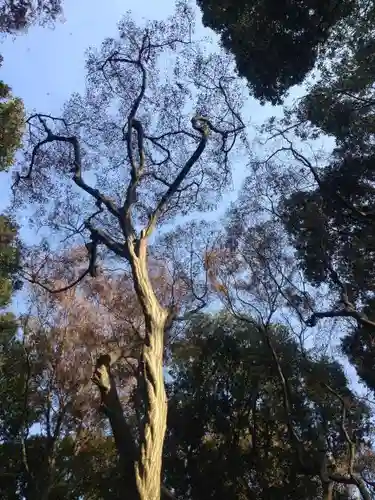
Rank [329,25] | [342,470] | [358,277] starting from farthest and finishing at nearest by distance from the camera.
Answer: [342,470] < [358,277] < [329,25]

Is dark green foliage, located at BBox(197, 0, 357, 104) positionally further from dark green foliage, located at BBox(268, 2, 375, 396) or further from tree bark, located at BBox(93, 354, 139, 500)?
tree bark, located at BBox(93, 354, 139, 500)

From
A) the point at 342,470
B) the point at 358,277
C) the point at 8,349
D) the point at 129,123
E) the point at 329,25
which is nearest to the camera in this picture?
the point at 129,123

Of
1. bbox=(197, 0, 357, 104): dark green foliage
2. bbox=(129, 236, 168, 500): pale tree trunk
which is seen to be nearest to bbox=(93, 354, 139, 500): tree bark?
bbox=(129, 236, 168, 500): pale tree trunk

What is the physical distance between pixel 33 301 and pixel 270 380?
6.32 m

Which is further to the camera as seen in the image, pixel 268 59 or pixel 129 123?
pixel 268 59

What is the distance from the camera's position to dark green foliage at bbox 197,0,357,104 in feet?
29.1

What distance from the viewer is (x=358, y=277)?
11.9 meters

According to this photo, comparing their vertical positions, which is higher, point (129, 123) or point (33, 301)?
point (33, 301)

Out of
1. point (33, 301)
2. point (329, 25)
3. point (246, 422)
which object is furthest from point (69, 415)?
point (329, 25)

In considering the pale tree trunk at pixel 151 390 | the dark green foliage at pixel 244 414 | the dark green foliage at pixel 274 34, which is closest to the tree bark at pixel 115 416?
the pale tree trunk at pixel 151 390

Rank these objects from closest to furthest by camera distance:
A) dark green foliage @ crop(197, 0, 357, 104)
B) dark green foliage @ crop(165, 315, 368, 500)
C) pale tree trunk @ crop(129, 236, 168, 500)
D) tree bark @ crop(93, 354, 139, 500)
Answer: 1. pale tree trunk @ crop(129, 236, 168, 500)
2. tree bark @ crop(93, 354, 139, 500)
3. dark green foliage @ crop(197, 0, 357, 104)
4. dark green foliage @ crop(165, 315, 368, 500)

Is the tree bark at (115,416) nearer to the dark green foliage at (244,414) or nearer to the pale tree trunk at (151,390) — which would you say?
the pale tree trunk at (151,390)

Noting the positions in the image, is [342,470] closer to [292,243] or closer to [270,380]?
[270,380]

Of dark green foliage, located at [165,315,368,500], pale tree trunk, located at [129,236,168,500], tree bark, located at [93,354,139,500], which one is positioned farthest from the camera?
dark green foliage, located at [165,315,368,500]
